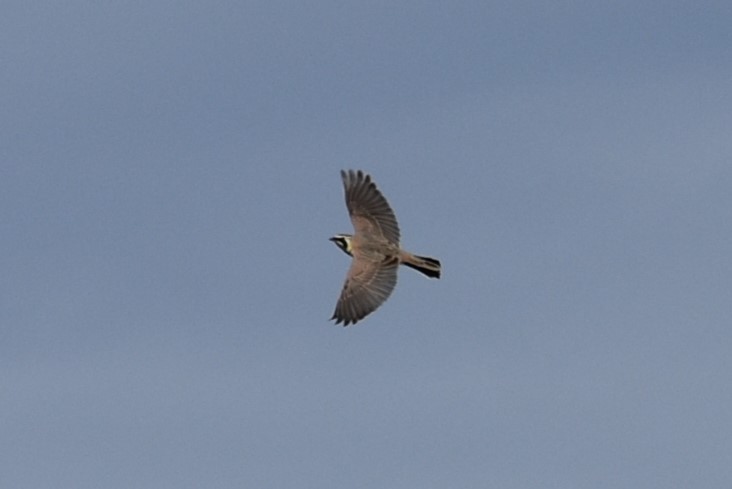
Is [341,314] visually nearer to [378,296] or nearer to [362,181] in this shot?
[378,296]

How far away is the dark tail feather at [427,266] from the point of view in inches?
2761

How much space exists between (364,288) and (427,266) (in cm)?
262

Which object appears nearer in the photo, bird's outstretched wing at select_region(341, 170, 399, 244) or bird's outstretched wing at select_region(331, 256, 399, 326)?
bird's outstretched wing at select_region(331, 256, 399, 326)

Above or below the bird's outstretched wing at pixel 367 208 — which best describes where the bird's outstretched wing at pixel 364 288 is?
below

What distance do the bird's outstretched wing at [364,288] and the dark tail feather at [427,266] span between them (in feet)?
2.08

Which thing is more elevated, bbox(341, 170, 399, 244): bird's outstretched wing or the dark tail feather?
bbox(341, 170, 399, 244): bird's outstretched wing

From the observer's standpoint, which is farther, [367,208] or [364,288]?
[367,208]

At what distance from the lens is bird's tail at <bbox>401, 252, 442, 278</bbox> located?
70.1m

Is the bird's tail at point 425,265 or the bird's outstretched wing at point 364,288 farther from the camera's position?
the bird's tail at point 425,265

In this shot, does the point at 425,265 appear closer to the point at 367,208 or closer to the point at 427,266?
the point at 427,266

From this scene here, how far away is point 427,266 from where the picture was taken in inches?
2766

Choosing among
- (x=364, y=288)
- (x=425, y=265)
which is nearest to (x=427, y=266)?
(x=425, y=265)

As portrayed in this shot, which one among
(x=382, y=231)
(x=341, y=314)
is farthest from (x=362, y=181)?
(x=341, y=314)

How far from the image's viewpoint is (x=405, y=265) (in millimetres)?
70750
